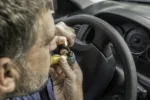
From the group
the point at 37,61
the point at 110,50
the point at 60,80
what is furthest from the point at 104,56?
the point at 37,61

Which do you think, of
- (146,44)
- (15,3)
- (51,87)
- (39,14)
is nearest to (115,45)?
(146,44)

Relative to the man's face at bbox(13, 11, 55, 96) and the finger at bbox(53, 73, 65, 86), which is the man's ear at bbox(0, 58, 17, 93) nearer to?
the man's face at bbox(13, 11, 55, 96)

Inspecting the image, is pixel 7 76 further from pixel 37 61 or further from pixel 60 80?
pixel 60 80

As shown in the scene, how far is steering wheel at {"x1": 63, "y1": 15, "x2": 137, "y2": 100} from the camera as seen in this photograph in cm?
179

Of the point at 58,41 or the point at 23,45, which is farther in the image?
the point at 58,41

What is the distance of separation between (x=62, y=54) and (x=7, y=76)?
1.34 feet

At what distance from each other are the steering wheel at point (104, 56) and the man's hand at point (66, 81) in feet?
0.65

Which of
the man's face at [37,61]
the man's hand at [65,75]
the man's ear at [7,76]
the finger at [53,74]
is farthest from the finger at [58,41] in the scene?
the man's ear at [7,76]

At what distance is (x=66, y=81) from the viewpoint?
183 centimetres

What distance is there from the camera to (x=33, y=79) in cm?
151

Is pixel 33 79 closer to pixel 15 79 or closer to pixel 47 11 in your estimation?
pixel 15 79

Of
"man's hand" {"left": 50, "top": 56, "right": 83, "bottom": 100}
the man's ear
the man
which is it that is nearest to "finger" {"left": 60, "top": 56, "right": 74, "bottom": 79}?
"man's hand" {"left": 50, "top": 56, "right": 83, "bottom": 100}

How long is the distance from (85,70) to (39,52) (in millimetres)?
623

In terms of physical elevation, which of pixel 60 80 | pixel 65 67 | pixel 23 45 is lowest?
pixel 60 80
